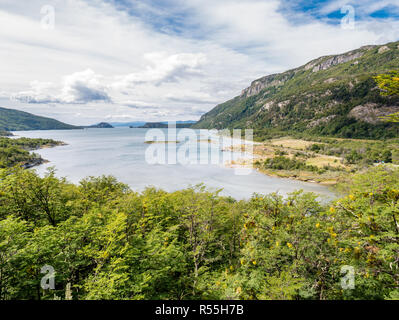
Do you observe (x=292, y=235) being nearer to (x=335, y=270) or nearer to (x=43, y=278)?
(x=335, y=270)

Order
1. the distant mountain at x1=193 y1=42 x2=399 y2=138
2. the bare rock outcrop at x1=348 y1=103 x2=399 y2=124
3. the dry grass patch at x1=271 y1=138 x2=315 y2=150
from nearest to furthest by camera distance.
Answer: the dry grass patch at x1=271 y1=138 x2=315 y2=150, the bare rock outcrop at x1=348 y1=103 x2=399 y2=124, the distant mountain at x1=193 y1=42 x2=399 y2=138

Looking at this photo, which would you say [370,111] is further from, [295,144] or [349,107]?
[295,144]

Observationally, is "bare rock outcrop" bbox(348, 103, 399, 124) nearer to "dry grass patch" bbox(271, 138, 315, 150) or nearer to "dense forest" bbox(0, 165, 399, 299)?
"dry grass patch" bbox(271, 138, 315, 150)

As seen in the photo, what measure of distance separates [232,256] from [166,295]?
6.61 metres

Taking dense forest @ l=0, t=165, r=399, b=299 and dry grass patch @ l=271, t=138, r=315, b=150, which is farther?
dry grass patch @ l=271, t=138, r=315, b=150

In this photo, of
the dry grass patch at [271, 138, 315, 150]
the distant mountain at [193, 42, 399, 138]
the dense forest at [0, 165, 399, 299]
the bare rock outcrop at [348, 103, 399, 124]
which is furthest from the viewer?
the distant mountain at [193, 42, 399, 138]

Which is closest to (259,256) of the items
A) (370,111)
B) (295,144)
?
(295,144)

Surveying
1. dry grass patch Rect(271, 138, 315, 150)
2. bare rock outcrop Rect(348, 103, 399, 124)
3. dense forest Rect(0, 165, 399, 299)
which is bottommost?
dense forest Rect(0, 165, 399, 299)

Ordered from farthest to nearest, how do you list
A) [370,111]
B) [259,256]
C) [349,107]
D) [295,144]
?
[349,107] → [370,111] → [295,144] → [259,256]

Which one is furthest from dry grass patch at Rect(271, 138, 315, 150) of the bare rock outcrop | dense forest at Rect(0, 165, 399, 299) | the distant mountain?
dense forest at Rect(0, 165, 399, 299)

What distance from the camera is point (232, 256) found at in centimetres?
1334

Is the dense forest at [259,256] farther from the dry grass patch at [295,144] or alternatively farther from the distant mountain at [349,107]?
the distant mountain at [349,107]

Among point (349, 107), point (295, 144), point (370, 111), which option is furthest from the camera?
point (349, 107)
